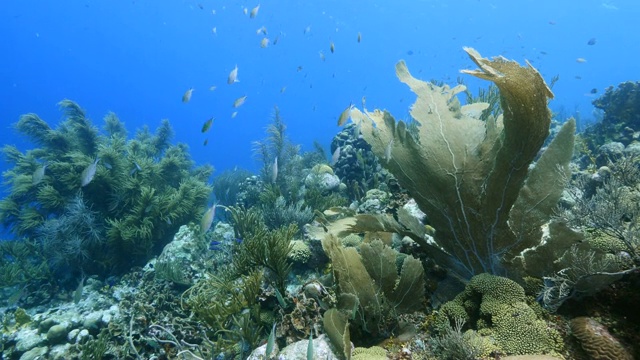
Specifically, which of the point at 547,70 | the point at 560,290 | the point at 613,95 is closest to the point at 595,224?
the point at 560,290

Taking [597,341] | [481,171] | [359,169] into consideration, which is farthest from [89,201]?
[597,341]

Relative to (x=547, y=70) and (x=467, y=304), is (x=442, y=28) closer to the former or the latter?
(x=547, y=70)

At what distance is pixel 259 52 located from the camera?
135m

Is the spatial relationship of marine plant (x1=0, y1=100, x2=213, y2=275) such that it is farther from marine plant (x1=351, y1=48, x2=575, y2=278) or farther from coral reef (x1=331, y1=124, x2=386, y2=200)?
marine plant (x1=351, y1=48, x2=575, y2=278)

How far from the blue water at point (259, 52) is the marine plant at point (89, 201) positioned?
6653 centimetres

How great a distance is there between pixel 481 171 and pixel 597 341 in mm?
1418

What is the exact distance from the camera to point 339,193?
8.81 meters

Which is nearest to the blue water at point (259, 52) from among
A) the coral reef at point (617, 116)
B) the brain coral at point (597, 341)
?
the coral reef at point (617, 116)

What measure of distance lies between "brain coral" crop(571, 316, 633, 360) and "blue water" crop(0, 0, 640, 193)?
74.0 metres

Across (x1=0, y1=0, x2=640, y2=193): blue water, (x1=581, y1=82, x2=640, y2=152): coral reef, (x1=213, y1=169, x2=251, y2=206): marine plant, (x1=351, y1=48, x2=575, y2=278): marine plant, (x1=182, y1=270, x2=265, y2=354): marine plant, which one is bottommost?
(x1=182, y1=270, x2=265, y2=354): marine plant

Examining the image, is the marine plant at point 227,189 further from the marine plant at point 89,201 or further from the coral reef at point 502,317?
the coral reef at point 502,317

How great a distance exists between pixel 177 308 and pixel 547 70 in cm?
17646

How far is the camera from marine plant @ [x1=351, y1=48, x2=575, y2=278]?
2.61 metres

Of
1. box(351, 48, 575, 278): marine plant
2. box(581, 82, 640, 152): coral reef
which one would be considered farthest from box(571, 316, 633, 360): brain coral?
box(581, 82, 640, 152): coral reef
